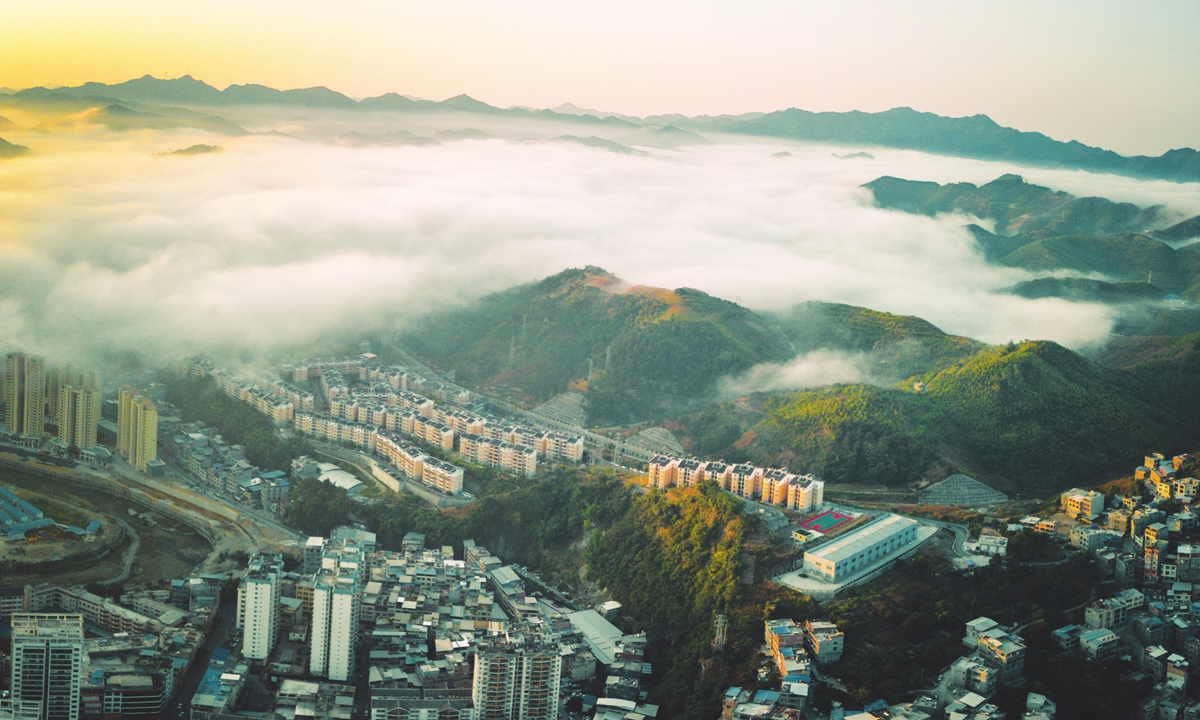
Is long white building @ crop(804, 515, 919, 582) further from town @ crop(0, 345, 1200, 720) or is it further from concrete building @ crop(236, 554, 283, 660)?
concrete building @ crop(236, 554, 283, 660)

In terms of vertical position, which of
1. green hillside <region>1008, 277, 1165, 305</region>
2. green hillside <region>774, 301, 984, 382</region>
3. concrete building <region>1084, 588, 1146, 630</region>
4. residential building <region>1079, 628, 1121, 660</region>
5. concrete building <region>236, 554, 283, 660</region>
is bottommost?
concrete building <region>236, 554, 283, 660</region>

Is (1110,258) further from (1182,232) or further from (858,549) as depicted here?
(858,549)

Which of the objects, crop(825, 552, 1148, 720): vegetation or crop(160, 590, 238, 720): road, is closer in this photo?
crop(825, 552, 1148, 720): vegetation

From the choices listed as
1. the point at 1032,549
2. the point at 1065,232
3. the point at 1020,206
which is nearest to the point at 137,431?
the point at 1032,549

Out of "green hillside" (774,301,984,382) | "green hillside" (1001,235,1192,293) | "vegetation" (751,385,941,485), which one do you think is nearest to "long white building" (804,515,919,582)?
"vegetation" (751,385,941,485)

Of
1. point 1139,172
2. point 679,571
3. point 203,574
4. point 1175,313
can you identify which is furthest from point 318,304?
point 1139,172

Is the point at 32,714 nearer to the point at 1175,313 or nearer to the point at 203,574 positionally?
the point at 203,574

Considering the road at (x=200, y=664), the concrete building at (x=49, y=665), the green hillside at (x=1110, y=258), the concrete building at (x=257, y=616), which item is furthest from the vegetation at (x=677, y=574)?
the green hillside at (x=1110, y=258)
